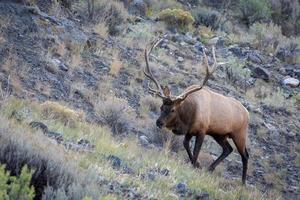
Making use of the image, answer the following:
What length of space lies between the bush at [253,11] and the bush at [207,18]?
3253 mm

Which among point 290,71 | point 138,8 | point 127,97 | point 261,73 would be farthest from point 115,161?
point 138,8

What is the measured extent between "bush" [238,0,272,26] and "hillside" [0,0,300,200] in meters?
2.13

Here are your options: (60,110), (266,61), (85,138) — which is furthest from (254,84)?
(85,138)

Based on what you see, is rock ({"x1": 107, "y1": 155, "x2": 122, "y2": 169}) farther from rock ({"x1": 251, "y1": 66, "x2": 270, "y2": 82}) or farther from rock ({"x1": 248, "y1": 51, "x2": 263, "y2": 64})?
rock ({"x1": 248, "y1": 51, "x2": 263, "y2": 64})

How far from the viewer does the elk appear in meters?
10.8

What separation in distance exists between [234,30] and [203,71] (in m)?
8.26

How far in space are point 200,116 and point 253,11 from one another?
18257 millimetres

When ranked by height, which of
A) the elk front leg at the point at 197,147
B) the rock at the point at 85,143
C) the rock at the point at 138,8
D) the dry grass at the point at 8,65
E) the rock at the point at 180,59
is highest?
the rock at the point at 85,143

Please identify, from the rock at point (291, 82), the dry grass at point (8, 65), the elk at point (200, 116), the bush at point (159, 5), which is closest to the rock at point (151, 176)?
the elk at point (200, 116)

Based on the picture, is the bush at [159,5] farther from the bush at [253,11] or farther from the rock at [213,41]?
the bush at [253,11]

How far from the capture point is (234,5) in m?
29.2

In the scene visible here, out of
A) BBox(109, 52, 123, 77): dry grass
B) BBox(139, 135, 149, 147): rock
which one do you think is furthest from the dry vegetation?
BBox(109, 52, 123, 77): dry grass

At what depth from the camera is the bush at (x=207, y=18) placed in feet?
81.3

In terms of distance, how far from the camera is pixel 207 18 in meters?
25.0
